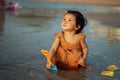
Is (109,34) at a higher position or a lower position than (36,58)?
lower

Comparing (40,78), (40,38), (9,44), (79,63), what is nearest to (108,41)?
(40,38)

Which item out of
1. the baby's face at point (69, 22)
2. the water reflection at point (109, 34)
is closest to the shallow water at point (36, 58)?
the water reflection at point (109, 34)

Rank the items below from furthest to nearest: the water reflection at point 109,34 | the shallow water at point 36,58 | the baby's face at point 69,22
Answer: the water reflection at point 109,34
the baby's face at point 69,22
the shallow water at point 36,58

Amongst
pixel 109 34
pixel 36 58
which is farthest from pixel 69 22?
pixel 109 34

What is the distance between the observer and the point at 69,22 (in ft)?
15.2

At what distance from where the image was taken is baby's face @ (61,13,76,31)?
182 inches

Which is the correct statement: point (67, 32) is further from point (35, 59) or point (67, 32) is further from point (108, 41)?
point (108, 41)

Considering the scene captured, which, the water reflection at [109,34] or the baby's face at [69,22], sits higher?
the baby's face at [69,22]

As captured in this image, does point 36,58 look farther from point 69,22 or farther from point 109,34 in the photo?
point 109,34

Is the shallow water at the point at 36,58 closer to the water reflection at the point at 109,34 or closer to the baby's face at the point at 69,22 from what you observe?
the water reflection at the point at 109,34

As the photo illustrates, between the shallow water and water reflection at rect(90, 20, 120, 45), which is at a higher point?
the shallow water

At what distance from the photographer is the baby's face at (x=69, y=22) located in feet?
15.2

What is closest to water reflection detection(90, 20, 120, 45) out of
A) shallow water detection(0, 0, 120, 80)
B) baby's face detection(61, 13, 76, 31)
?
shallow water detection(0, 0, 120, 80)

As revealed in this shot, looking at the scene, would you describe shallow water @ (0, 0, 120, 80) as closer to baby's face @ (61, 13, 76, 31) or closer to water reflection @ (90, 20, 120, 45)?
water reflection @ (90, 20, 120, 45)
